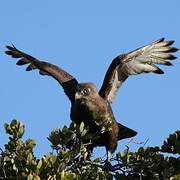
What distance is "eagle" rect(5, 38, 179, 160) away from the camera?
1061 centimetres

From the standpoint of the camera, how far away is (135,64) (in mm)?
11547

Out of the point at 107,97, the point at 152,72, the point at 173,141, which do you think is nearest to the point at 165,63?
the point at 152,72

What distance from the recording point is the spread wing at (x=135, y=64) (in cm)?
1120

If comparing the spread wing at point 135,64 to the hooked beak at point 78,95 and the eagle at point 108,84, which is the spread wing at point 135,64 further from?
the hooked beak at point 78,95

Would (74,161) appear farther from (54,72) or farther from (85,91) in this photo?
(54,72)

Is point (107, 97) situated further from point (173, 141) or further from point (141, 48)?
point (173, 141)

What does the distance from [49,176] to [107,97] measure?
169 inches

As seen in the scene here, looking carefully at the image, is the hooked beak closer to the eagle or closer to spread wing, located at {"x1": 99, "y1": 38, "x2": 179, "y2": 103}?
the eagle

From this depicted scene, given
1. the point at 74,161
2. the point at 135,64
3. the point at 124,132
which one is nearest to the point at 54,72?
the point at 135,64

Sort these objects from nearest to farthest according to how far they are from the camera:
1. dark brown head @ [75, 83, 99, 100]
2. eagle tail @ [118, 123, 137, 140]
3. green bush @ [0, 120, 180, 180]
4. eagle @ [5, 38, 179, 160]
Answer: green bush @ [0, 120, 180, 180], eagle @ [5, 38, 179, 160], dark brown head @ [75, 83, 99, 100], eagle tail @ [118, 123, 137, 140]

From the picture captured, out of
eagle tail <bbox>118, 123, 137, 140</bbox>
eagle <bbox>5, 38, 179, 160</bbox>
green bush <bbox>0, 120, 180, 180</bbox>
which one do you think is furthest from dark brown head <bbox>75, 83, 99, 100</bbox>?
green bush <bbox>0, 120, 180, 180</bbox>

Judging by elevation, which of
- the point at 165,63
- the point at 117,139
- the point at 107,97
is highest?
the point at 165,63

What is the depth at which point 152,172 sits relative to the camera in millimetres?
8477

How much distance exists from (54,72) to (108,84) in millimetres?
1128
